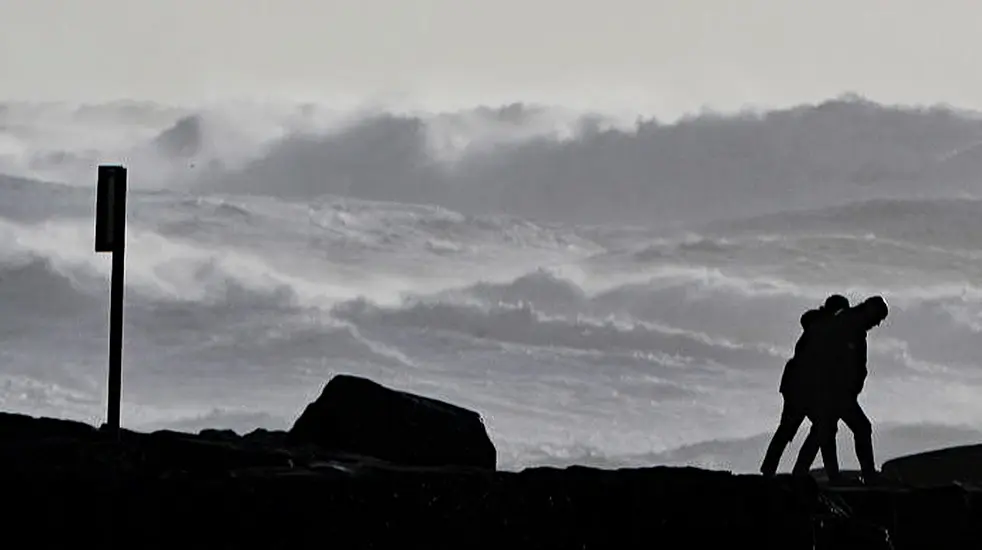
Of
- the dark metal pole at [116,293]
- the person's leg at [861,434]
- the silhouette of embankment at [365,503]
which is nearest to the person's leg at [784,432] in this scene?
the person's leg at [861,434]

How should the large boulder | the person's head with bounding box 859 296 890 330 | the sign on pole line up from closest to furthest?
the sign on pole → the large boulder → the person's head with bounding box 859 296 890 330

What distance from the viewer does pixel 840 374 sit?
1162 centimetres

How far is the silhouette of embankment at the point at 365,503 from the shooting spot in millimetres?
7961

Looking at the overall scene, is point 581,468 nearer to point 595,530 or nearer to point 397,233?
point 595,530

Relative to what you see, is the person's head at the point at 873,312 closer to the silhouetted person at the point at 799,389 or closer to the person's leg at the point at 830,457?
the silhouetted person at the point at 799,389

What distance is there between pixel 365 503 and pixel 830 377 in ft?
13.9

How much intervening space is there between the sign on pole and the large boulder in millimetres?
1370

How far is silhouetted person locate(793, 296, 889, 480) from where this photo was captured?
455 inches

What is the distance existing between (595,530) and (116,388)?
2.25 metres

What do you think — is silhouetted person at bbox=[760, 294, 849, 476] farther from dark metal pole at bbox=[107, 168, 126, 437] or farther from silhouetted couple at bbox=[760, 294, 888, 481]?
dark metal pole at bbox=[107, 168, 126, 437]

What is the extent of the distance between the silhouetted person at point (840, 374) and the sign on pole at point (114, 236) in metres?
3.91

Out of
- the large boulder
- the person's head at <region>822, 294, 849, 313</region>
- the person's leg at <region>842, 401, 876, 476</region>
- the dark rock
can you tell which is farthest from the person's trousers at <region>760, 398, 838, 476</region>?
the large boulder

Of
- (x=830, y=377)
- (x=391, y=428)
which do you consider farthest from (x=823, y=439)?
(x=391, y=428)

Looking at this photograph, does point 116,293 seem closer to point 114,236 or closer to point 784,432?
point 114,236
